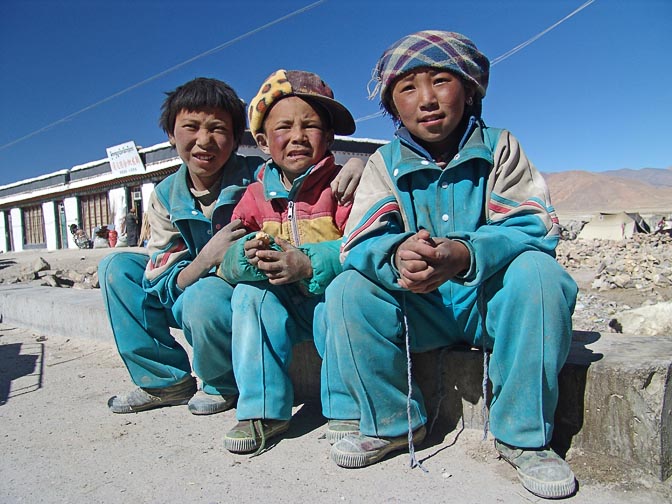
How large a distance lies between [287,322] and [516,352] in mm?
885

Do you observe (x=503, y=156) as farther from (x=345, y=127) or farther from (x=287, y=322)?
(x=287, y=322)

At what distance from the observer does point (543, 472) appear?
1512 mm

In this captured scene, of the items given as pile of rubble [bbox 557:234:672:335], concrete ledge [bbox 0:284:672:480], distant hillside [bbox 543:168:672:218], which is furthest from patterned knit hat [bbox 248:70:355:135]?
distant hillside [bbox 543:168:672:218]

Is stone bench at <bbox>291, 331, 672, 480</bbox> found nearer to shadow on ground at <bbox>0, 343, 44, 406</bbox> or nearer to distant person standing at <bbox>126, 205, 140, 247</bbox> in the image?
shadow on ground at <bbox>0, 343, 44, 406</bbox>

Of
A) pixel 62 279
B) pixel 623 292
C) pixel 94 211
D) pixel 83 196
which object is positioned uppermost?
pixel 83 196

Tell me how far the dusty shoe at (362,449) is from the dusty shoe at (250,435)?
0.95 ft

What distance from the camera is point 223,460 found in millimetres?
1897

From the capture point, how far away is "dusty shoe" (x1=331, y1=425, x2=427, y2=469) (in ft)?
5.74

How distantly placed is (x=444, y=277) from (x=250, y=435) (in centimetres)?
93

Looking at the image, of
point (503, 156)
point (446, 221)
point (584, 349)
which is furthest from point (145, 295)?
point (584, 349)

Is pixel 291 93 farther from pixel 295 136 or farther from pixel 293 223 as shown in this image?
pixel 293 223

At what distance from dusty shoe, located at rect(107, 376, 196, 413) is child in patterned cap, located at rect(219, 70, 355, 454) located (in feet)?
2.48

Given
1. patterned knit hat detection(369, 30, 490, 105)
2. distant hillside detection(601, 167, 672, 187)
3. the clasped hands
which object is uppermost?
distant hillside detection(601, 167, 672, 187)

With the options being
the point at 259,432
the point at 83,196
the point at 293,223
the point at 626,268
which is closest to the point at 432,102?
the point at 293,223
